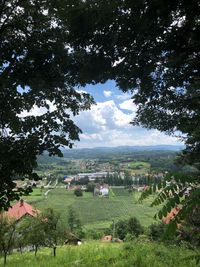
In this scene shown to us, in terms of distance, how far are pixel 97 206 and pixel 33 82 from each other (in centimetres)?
9117

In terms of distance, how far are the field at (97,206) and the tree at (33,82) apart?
60886mm

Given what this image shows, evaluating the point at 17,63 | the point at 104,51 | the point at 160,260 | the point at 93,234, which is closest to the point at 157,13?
the point at 104,51

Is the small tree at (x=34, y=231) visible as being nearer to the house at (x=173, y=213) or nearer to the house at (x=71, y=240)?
the house at (x=71, y=240)

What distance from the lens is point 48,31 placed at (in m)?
11.4

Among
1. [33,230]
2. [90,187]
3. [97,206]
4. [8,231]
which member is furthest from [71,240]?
[90,187]

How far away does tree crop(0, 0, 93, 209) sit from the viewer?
33.0 ft

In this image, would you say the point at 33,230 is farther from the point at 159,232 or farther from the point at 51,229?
the point at 159,232

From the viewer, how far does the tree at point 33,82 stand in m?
10.0

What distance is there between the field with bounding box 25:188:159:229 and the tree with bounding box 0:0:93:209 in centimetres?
6089

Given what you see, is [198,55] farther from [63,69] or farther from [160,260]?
[160,260]

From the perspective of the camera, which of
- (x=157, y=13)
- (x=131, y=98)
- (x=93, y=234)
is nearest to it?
(x=157, y=13)

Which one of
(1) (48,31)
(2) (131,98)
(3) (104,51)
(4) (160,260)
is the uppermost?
(1) (48,31)

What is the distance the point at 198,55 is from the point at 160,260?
299 inches

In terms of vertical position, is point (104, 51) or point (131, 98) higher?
point (104, 51)
